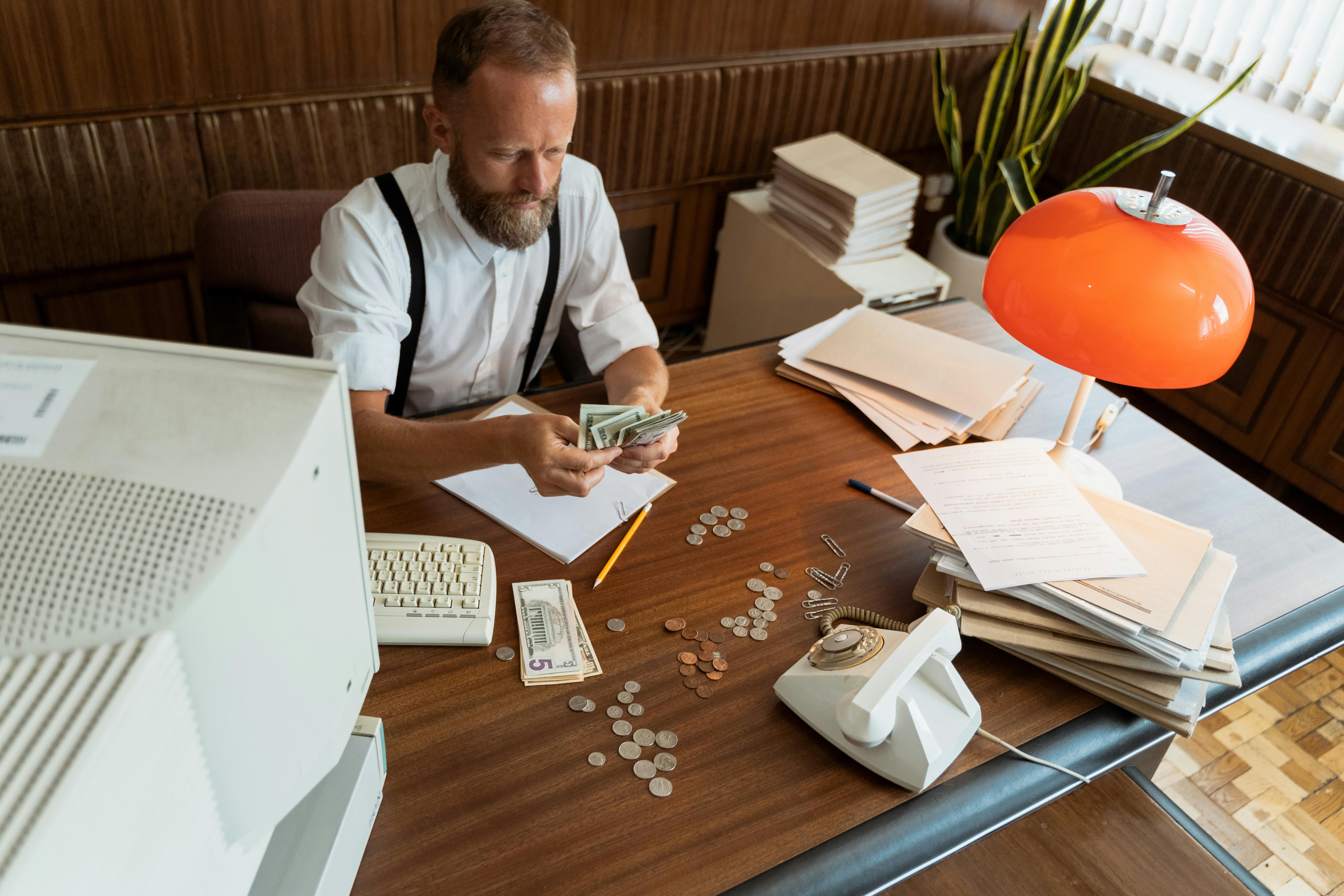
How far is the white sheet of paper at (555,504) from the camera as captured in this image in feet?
4.16

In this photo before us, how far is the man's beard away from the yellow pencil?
1.75ft

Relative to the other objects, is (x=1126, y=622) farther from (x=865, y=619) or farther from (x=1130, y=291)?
(x=1130, y=291)

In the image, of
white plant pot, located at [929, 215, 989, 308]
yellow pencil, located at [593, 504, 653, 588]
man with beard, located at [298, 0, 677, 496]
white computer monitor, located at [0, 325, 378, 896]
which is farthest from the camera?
white plant pot, located at [929, 215, 989, 308]

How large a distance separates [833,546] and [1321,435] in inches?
80.8

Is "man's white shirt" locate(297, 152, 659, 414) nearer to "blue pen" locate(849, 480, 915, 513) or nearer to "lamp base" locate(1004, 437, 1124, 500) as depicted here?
"blue pen" locate(849, 480, 915, 513)

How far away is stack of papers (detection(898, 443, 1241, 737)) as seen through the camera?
3.61 ft

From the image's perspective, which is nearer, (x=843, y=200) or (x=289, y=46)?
(x=289, y=46)

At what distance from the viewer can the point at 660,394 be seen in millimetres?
1565

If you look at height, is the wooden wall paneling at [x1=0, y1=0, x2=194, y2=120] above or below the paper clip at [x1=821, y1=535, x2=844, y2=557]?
above

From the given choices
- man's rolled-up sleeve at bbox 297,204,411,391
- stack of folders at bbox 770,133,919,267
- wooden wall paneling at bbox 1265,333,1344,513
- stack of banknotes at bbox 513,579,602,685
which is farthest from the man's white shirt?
wooden wall paneling at bbox 1265,333,1344,513

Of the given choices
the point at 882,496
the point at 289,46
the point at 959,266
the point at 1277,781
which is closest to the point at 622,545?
the point at 882,496

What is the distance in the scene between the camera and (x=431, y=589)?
3.73 feet

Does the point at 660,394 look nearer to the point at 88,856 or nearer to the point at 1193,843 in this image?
the point at 1193,843

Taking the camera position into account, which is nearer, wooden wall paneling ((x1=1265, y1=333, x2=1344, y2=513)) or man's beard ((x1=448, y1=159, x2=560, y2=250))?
man's beard ((x1=448, y1=159, x2=560, y2=250))
